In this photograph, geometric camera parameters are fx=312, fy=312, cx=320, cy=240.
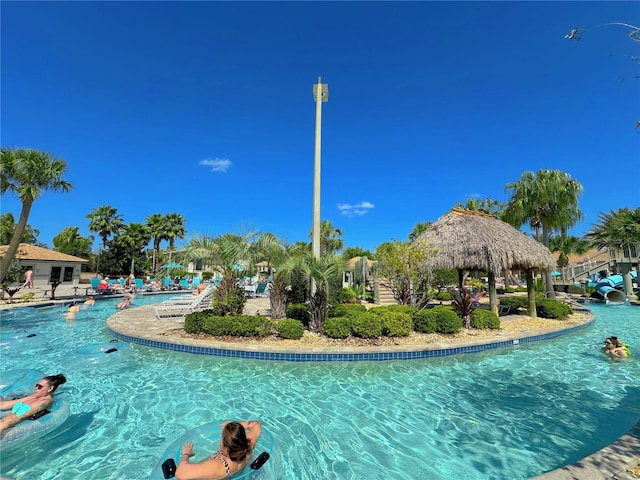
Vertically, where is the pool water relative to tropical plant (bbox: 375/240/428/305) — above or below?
below

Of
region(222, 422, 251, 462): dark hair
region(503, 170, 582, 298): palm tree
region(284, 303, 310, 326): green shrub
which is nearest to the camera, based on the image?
region(222, 422, 251, 462): dark hair

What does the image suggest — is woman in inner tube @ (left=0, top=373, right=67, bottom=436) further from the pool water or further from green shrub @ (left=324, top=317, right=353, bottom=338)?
green shrub @ (left=324, top=317, right=353, bottom=338)

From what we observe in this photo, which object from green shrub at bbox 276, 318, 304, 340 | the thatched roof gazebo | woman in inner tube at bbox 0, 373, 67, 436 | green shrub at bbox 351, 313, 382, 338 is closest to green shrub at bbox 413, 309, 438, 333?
green shrub at bbox 351, 313, 382, 338

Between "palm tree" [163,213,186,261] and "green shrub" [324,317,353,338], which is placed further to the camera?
"palm tree" [163,213,186,261]

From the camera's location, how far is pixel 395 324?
8.20 m

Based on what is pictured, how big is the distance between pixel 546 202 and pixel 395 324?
15122mm

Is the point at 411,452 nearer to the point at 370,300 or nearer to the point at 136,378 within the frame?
the point at 136,378

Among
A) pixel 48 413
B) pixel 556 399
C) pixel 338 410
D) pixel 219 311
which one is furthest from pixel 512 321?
pixel 48 413

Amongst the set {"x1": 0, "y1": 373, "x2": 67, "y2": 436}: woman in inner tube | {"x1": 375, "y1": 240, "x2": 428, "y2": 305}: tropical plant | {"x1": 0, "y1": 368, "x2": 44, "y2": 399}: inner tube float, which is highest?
{"x1": 375, "y1": 240, "x2": 428, "y2": 305}: tropical plant

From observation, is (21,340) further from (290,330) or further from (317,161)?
(317,161)

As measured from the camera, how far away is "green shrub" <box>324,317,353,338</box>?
7.96 m

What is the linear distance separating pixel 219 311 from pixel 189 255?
177 cm

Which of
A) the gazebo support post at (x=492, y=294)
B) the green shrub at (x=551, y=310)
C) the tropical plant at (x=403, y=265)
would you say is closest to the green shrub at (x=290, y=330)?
the tropical plant at (x=403, y=265)

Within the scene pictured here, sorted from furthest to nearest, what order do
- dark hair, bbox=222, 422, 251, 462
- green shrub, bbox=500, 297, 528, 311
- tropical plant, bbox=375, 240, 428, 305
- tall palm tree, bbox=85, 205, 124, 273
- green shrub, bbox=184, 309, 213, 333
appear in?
tall palm tree, bbox=85, 205, 124, 273 → green shrub, bbox=500, 297, 528, 311 → tropical plant, bbox=375, 240, 428, 305 → green shrub, bbox=184, 309, 213, 333 → dark hair, bbox=222, 422, 251, 462
